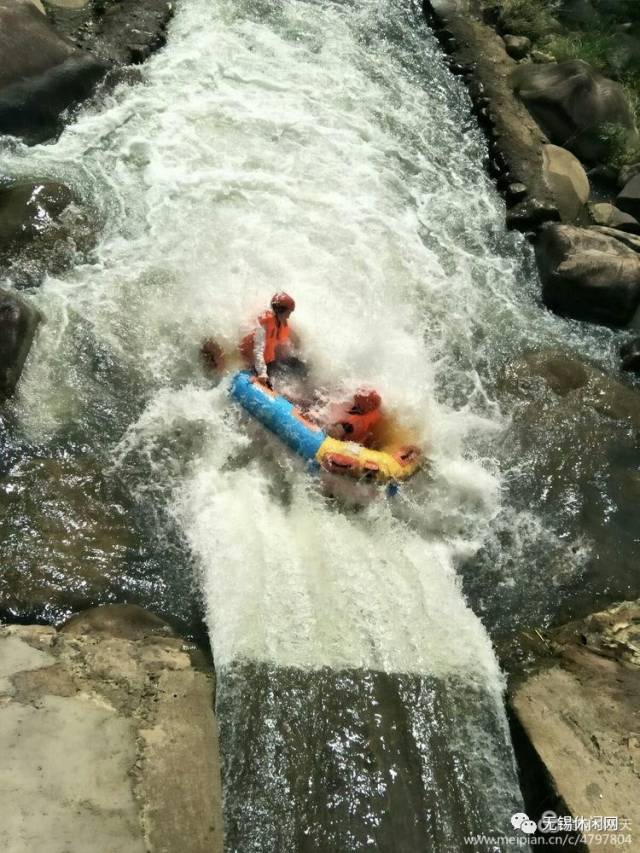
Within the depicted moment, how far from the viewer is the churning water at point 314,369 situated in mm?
4043

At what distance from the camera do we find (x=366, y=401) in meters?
5.64

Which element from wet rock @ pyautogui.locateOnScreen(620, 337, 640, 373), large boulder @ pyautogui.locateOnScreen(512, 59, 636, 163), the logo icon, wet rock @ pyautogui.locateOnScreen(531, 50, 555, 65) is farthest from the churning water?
wet rock @ pyautogui.locateOnScreen(531, 50, 555, 65)

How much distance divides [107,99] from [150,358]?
4490 mm

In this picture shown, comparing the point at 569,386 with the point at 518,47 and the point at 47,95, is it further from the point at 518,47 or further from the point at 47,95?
the point at 518,47

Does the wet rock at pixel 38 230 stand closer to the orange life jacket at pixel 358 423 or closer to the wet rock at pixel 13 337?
the wet rock at pixel 13 337

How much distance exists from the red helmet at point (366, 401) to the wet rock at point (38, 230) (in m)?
3.18

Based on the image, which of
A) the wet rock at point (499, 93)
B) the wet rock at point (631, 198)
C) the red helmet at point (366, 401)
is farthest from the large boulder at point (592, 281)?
the red helmet at point (366, 401)

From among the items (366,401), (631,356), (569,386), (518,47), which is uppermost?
(518,47)

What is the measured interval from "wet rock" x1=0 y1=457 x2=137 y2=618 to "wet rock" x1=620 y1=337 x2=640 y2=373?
17.6 feet

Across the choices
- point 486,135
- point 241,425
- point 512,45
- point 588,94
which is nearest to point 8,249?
point 241,425

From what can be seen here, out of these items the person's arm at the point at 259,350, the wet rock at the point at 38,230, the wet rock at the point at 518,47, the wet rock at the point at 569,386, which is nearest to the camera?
the person's arm at the point at 259,350

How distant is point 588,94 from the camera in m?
9.65

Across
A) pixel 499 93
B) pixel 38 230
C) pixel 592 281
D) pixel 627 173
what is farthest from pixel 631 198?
pixel 38 230

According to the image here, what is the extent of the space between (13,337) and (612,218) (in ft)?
23.8
